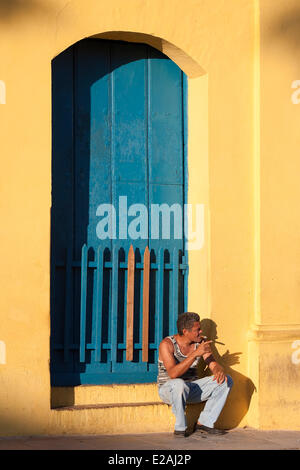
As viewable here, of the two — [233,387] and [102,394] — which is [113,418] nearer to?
[102,394]

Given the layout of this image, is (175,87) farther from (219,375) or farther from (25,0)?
(219,375)

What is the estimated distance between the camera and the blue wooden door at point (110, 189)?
7887 mm

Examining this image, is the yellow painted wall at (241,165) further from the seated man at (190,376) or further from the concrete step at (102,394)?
the seated man at (190,376)

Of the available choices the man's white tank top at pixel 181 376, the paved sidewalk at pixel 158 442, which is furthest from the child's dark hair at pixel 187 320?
the paved sidewalk at pixel 158 442

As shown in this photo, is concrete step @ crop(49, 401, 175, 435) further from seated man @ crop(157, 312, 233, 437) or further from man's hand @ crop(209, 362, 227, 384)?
man's hand @ crop(209, 362, 227, 384)

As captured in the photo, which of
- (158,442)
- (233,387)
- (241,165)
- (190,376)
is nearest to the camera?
(158,442)

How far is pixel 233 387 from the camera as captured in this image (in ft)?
26.3

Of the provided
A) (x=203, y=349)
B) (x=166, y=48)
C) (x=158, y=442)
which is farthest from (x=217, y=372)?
(x=166, y=48)

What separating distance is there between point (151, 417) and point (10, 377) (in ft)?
4.40

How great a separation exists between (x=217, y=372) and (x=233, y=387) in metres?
0.55

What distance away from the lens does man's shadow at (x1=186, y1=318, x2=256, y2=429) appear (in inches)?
314

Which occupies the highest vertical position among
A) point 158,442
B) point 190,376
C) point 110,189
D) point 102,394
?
point 110,189

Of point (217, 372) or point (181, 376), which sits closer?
point (217, 372)

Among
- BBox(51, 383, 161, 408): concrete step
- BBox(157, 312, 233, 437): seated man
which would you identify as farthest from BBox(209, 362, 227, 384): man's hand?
BBox(51, 383, 161, 408): concrete step
